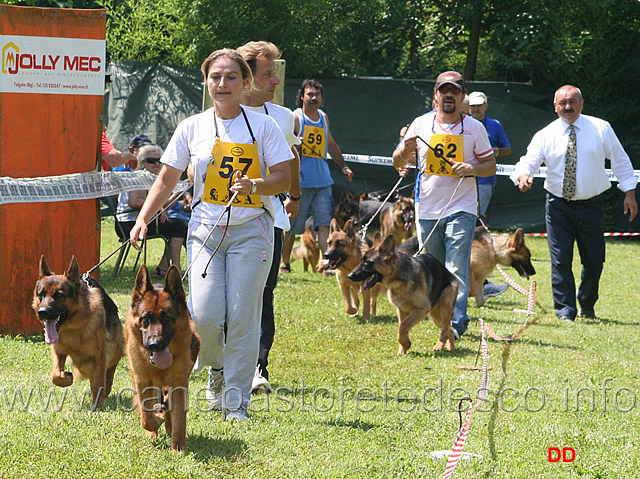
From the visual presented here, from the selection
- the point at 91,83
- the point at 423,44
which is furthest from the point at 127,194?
the point at 423,44

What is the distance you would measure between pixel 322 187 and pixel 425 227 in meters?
2.75

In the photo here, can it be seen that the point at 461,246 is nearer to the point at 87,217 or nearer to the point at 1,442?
the point at 87,217

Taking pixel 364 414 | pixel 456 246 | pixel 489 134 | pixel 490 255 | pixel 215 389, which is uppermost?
pixel 489 134

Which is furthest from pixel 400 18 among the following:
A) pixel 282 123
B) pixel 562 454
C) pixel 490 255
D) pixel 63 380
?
pixel 562 454

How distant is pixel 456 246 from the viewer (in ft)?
24.3

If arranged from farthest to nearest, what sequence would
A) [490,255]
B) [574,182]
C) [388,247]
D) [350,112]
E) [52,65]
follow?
[350,112] < [490,255] < [574,182] < [388,247] < [52,65]

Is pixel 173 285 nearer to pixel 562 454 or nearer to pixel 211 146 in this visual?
pixel 211 146

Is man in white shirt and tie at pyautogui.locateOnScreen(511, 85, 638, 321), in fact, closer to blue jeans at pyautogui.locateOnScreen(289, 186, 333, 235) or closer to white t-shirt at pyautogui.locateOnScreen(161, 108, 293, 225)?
blue jeans at pyautogui.locateOnScreen(289, 186, 333, 235)

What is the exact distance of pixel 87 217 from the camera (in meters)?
7.27

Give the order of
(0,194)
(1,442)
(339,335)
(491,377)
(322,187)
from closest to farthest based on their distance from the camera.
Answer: (1,442), (491,377), (0,194), (339,335), (322,187)

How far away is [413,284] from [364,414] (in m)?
2.29

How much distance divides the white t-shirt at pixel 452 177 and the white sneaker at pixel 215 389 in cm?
300

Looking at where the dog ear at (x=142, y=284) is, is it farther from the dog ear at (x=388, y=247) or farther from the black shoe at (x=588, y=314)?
the black shoe at (x=588, y=314)

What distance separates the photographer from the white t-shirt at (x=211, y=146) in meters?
4.59
